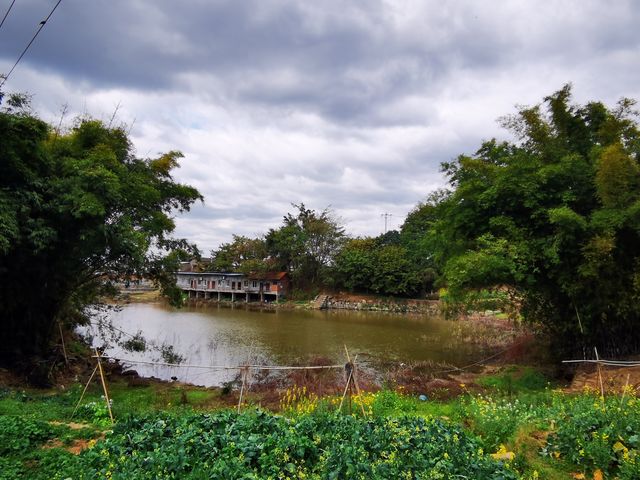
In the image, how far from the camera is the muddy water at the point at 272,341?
625 inches

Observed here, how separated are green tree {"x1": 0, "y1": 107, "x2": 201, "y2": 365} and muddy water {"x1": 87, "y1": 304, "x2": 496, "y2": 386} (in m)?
3.07

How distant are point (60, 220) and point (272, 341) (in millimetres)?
12347

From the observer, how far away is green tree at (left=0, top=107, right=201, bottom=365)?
926 centimetres

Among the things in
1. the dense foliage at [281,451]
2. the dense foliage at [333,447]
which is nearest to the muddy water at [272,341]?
the dense foliage at [333,447]

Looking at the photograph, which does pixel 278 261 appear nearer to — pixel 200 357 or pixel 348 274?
pixel 348 274

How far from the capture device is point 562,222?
10523 millimetres

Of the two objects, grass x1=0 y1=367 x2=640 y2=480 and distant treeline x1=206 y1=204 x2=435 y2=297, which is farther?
distant treeline x1=206 y1=204 x2=435 y2=297

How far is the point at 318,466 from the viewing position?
4273mm

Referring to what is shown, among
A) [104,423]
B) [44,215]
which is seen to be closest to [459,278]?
[104,423]

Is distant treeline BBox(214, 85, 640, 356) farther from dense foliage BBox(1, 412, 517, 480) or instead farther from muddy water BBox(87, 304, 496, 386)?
dense foliage BBox(1, 412, 517, 480)

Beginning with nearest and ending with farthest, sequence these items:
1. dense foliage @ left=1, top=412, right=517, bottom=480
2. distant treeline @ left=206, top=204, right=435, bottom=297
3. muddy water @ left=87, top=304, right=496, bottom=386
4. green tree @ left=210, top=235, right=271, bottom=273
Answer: dense foliage @ left=1, top=412, right=517, bottom=480
muddy water @ left=87, top=304, right=496, bottom=386
distant treeline @ left=206, top=204, right=435, bottom=297
green tree @ left=210, top=235, right=271, bottom=273

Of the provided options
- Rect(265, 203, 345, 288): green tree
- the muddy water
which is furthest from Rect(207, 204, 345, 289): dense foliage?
the muddy water

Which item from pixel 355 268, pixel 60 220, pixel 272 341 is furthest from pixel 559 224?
pixel 355 268

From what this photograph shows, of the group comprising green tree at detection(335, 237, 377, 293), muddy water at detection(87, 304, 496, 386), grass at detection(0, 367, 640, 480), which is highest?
green tree at detection(335, 237, 377, 293)
